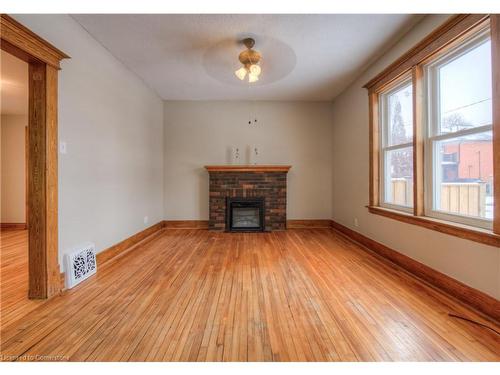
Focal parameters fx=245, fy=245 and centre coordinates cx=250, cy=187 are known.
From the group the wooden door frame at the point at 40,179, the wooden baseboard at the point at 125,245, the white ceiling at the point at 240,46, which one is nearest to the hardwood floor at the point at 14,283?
the wooden door frame at the point at 40,179

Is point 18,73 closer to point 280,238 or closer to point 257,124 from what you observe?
point 257,124

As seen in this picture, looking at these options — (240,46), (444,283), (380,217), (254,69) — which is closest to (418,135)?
(380,217)

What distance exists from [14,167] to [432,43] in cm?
734

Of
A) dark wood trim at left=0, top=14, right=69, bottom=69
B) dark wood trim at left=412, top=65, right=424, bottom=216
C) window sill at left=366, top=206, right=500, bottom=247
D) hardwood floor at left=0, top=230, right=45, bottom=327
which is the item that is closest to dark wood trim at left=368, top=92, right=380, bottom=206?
window sill at left=366, top=206, right=500, bottom=247

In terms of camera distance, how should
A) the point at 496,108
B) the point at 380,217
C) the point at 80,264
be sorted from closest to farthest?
the point at 496,108 < the point at 80,264 < the point at 380,217

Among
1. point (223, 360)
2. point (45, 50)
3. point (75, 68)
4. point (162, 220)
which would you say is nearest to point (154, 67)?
point (75, 68)

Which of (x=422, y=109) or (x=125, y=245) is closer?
(x=422, y=109)

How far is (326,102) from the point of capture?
16.8 ft

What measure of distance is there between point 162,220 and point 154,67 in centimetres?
285

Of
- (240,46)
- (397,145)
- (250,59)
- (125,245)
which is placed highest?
(240,46)

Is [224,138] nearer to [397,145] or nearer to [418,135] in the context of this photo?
[397,145]

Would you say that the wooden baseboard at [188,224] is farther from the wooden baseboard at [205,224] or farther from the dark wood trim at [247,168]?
the dark wood trim at [247,168]

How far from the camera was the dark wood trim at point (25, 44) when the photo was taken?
5.63ft

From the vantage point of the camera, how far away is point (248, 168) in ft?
16.1
